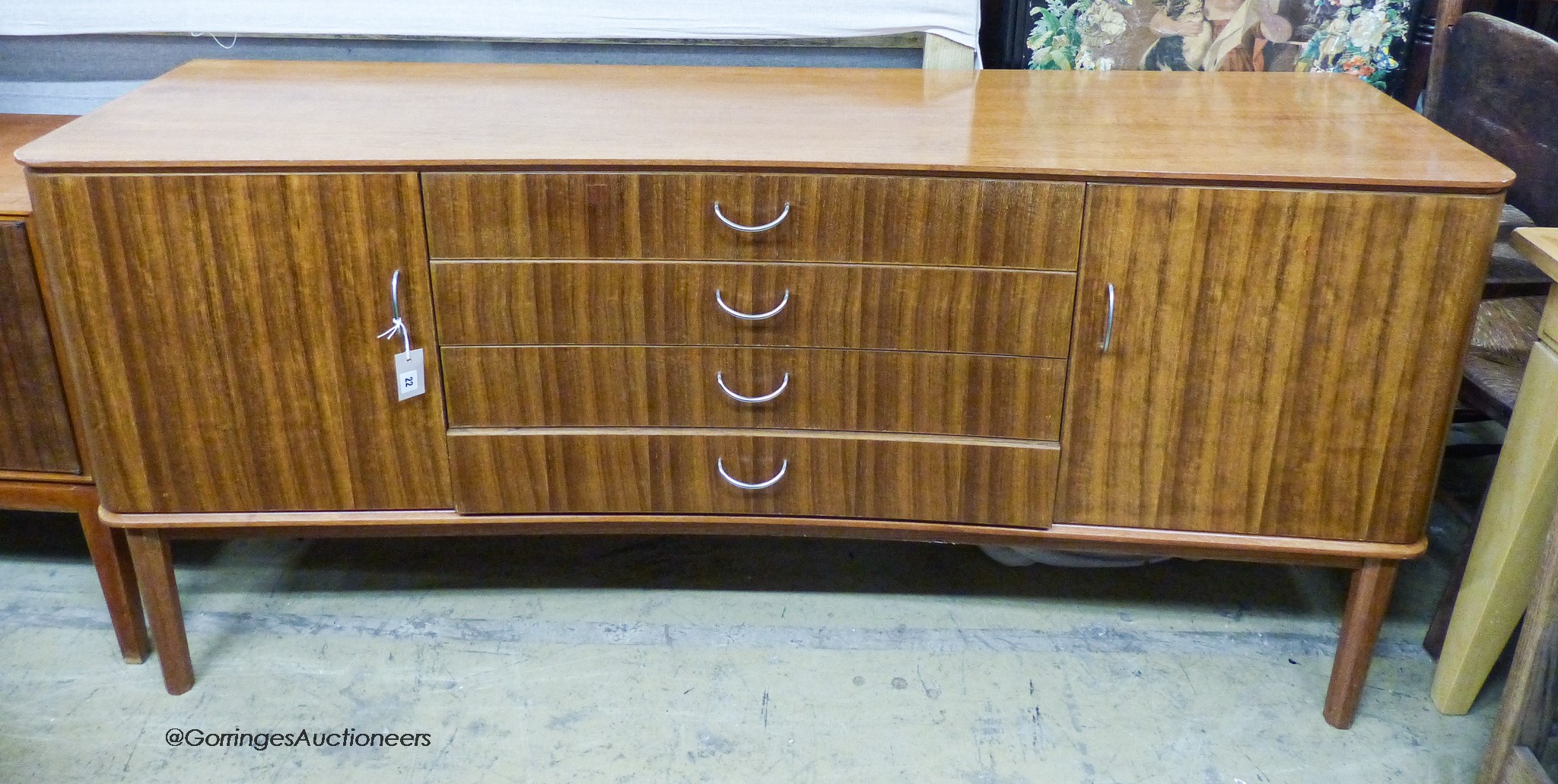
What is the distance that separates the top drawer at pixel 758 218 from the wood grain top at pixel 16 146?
0.54 meters

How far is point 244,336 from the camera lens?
1598mm

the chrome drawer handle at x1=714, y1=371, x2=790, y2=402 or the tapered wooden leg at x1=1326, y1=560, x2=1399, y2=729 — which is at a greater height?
the chrome drawer handle at x1=714, y1=371, x2=790, y2=402

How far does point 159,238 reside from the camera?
1529mm

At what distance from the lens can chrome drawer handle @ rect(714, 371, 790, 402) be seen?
165 cm

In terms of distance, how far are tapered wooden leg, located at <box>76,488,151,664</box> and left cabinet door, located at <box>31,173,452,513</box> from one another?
13 centimetres

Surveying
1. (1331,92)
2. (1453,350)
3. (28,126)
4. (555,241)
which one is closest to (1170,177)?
(1453,350)

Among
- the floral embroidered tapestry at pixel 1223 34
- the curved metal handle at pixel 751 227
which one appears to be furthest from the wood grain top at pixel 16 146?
the floral embroidered tapestry at pixel 1223 34

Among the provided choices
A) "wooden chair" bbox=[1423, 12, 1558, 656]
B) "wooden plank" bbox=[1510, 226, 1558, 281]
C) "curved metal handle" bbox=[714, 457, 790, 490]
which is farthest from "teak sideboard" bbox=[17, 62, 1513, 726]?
"wooden chair" bbox=[1423, 12, 1558, 656]

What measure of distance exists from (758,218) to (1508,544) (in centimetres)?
108

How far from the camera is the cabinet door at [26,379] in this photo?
1612mm

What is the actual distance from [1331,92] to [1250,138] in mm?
330

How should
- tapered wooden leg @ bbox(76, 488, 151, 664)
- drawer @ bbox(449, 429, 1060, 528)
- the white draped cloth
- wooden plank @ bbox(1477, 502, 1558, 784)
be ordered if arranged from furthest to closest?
1. the white draped cloth
2. tapered wooden leg @ bbox(76, 488, 151, 664)
3. drawer @ bbox(449, 429, 1060, 528)
4. wooden plank @ bbox(1477, 502, 1558, 784)

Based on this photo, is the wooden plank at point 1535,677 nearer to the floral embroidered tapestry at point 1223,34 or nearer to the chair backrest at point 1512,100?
the chair backrest at point 1512,100

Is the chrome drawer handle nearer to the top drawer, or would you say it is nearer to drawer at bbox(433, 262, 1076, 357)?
drawer at bbox(433, 262, 1076, 357)
